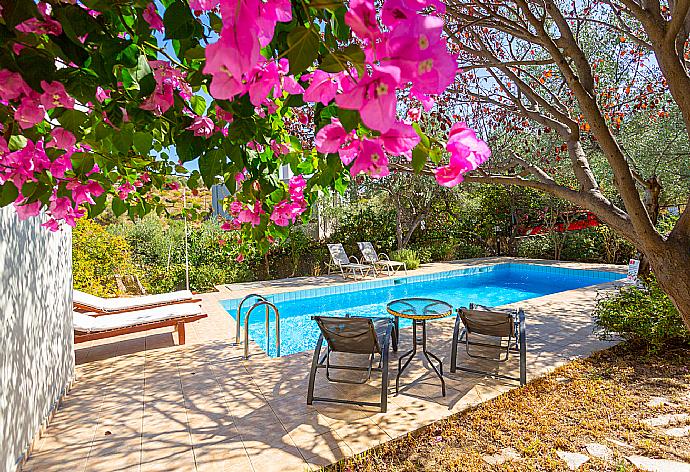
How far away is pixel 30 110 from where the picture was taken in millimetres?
861

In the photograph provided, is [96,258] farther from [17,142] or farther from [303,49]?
[303,49]

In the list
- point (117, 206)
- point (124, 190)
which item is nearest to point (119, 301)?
point (124, 190)

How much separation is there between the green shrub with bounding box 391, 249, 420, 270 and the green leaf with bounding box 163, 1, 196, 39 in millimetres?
12812

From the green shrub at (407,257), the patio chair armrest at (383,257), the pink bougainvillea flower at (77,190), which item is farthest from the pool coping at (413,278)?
the pink bougainvillea flower at (77,190)

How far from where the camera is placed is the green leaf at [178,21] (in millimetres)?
765

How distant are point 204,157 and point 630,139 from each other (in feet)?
30.1

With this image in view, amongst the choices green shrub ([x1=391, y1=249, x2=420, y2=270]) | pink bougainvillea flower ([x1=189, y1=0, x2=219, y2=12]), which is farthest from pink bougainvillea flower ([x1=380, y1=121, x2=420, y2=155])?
green shrub ([x1=391, y1=249, x2=420, y2=270])

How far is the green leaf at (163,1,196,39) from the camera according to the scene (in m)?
0.77

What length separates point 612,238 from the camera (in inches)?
530

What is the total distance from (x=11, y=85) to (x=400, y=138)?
0.77 m

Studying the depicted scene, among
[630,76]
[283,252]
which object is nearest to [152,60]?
[630,76]

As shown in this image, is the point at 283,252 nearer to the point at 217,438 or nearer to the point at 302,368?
the point at 302,368

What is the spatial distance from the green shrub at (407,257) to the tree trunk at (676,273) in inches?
431

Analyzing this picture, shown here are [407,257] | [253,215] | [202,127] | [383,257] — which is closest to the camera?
[202,127]
